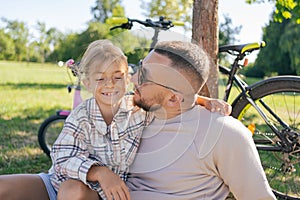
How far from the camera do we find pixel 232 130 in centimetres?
164

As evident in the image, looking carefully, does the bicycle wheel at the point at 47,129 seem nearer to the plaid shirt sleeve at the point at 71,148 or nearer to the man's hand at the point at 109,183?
the plaid shirt sleeve at the point at 71,148

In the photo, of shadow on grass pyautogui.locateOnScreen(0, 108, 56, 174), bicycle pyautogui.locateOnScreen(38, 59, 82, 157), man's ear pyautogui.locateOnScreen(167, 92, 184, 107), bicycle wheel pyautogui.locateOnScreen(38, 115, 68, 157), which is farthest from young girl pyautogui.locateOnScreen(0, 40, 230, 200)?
bicycle wheel pyautogui.locateOnScreen(38, 115, 68, 157)

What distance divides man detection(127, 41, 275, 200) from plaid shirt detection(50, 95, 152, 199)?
0.05 meters

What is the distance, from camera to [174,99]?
5.71ft

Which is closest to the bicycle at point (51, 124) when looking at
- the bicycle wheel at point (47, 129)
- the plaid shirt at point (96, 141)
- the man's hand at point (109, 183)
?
the bicycle wheel at point (47, 129)

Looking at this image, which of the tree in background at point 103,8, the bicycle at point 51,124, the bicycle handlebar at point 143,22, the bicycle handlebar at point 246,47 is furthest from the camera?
the tree in background at point 103,8

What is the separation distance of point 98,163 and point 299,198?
5.62ft

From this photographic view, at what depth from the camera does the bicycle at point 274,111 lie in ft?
8.96

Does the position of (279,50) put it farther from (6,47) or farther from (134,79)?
(6,47)

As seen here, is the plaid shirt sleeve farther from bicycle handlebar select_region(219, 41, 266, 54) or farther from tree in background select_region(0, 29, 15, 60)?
tree in background select_region(0, 29, 15, 60)

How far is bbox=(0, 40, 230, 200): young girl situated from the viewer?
5.26ft

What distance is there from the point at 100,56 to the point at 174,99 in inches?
13.5

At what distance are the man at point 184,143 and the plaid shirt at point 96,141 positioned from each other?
0.18ft

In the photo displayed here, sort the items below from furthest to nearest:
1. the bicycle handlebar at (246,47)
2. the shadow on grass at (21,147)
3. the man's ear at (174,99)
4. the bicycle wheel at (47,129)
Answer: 1. the bicycle wheel at (47,129)
2. the shadow on grass at (21,147)
3. the bicycle handlebar at (246,47)
4. the man's ear at (174,99)
